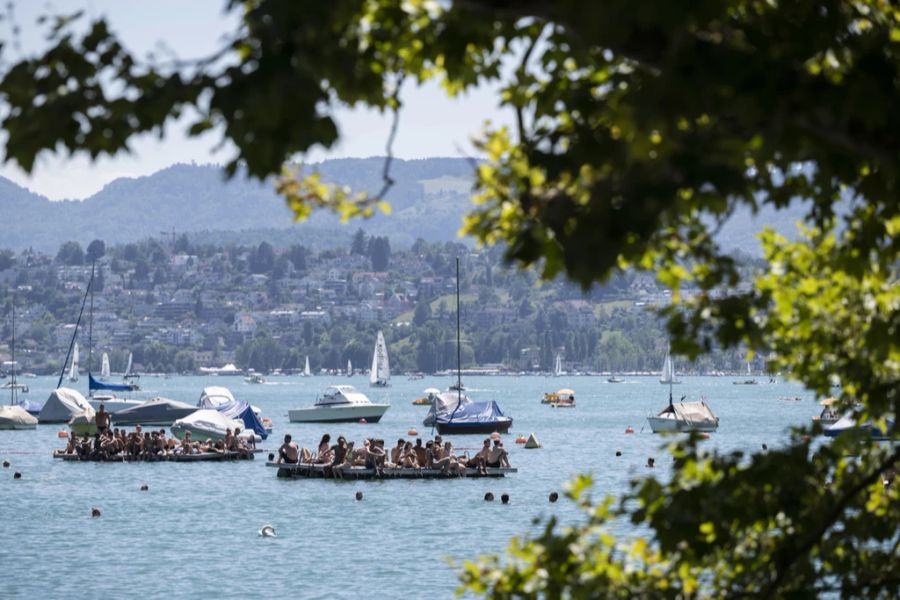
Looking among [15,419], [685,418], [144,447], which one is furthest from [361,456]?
[15,419]

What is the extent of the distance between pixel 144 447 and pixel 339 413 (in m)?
45.9

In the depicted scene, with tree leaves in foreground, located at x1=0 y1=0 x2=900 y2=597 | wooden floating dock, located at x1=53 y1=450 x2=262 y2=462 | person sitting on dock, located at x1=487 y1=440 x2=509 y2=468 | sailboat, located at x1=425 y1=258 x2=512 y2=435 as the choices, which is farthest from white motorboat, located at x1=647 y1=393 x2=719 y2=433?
tree leaves in foreground, located at x1=0 y1=0 x2=900 y2=597

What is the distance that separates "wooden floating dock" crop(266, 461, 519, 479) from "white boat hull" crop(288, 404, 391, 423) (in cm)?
5222

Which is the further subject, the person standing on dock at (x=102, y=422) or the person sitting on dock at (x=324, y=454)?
the person standing on dock at (x=102, y=422)

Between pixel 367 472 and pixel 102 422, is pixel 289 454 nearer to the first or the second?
pixel 367 472

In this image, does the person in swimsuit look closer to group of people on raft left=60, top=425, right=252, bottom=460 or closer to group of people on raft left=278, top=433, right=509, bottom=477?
group of people on raft left=278, top=433, right=509, bottom=477

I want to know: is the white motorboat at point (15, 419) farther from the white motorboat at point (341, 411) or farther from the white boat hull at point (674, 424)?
the white boat hull at point (674, 424)

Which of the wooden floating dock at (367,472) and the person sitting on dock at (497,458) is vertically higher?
the person sitting on dock at (497,458)

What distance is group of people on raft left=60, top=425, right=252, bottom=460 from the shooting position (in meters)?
61.9

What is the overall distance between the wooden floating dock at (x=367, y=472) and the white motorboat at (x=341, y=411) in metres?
52.3

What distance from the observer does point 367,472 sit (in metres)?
52.2

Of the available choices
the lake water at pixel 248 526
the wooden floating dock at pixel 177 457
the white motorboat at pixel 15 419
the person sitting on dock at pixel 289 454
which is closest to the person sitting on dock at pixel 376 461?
the lake water at pixel 248 526

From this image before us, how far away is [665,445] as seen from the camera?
925 cm

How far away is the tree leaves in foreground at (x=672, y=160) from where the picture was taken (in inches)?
233
